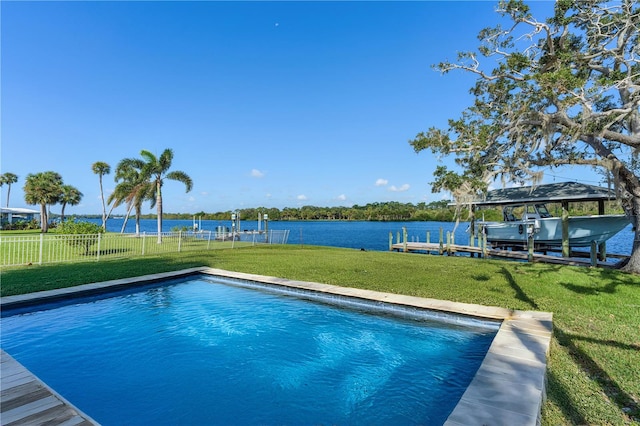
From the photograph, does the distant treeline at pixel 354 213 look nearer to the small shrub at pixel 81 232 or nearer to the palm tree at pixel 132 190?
the palm tree at pixel 132 190

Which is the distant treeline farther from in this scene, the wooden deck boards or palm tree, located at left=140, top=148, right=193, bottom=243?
the wooden deck boards

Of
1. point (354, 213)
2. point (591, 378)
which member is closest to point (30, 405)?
point (591, 378)

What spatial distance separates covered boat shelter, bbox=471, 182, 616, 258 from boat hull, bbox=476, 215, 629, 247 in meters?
0.71

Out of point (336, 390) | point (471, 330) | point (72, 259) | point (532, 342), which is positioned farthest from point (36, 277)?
point (532, 342)

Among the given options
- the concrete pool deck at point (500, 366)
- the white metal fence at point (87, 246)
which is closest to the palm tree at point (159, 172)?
the white metal fence at point (87, 246)

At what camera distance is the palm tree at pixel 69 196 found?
44.2 m

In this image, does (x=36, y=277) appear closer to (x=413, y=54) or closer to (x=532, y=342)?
(x=532, y=342)

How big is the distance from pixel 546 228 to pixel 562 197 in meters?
3.29

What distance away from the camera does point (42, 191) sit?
38562 mm

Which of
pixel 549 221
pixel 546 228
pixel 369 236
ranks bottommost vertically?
pixel 369 236

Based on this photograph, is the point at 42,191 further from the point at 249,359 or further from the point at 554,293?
the point at 554,293

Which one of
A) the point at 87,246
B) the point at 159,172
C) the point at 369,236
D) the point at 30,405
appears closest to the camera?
the point at 30,405

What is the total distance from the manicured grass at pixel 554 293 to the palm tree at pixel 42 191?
117 feet

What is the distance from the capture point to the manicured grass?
3184 mm
